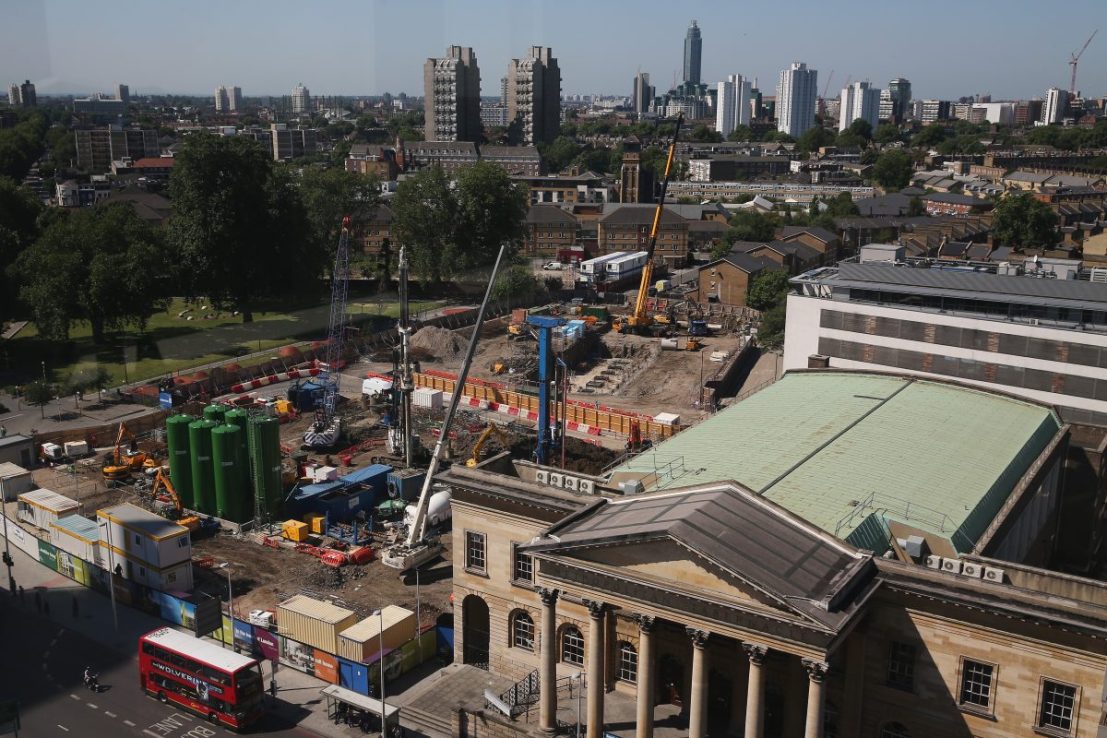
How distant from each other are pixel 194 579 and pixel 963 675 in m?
32.5

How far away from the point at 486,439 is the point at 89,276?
125 ft

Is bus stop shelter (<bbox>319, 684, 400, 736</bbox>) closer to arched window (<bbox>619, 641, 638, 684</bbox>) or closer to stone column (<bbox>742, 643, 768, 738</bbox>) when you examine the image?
arched window (<bbox>619, 641, 638, 684</bbox>)

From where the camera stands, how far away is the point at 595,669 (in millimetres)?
29359

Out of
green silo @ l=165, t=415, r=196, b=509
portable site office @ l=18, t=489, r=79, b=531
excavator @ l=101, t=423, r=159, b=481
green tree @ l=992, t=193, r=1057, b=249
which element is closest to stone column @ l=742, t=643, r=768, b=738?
portable site office @ l=18, t=489, r=79, b=531

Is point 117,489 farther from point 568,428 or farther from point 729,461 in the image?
point 729,461

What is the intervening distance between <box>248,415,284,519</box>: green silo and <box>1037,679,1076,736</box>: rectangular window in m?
36.9

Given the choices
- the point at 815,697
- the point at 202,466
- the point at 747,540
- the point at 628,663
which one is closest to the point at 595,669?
the point at 628,663

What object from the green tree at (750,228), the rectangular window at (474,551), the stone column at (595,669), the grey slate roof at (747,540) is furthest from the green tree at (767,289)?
the stone column at (595,669)

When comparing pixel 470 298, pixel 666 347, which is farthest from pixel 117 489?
pixel 470 298

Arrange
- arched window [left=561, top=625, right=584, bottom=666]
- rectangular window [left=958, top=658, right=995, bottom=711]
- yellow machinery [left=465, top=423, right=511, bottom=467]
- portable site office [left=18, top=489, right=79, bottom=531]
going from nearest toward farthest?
rectangular window [left=958, top=658, right=995, bottom=711], arched window [left=561, top=625, right=584, bottom=666], portable site office [left=18, top=489, right=79, bottom=531], yellow machinery [left=465, top=423, right=511, bottom=467]

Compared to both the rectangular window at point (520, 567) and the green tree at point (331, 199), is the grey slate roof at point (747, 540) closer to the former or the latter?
the rectangular window at point (520, 567)

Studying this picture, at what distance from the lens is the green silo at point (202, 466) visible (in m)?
50.0

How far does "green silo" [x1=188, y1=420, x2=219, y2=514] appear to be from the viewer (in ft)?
164

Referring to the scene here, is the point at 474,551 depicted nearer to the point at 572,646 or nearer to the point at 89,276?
the point at 572,646
